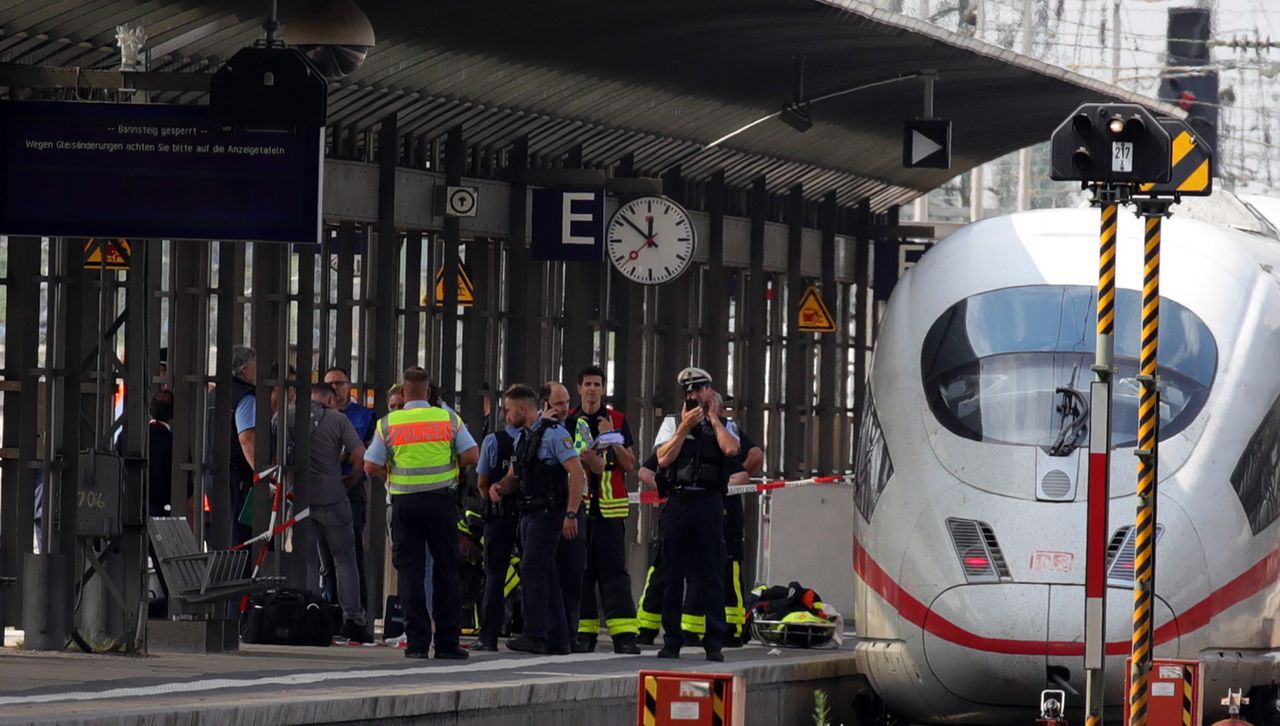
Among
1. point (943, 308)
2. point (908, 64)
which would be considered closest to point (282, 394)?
point (943, 308)

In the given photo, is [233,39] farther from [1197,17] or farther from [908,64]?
[1197,17]

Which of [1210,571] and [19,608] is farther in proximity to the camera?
[19,608]

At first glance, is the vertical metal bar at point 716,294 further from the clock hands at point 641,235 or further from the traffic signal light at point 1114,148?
the traffic signal light at point 1114,148

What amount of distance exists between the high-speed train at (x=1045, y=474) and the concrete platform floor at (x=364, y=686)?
105cm

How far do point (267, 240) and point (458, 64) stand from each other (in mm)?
4726

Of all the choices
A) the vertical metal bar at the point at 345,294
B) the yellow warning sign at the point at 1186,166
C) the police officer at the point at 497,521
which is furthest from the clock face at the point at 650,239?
the yellow warning sign at the point at 1186,166

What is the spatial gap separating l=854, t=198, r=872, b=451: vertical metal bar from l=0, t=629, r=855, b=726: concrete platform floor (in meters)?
11.3

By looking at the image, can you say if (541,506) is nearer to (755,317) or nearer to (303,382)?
(303,382)

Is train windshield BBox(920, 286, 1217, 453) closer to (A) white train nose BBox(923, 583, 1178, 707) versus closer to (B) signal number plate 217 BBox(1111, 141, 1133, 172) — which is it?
(A) white train nose BBox(923, 583, 1178, 707)

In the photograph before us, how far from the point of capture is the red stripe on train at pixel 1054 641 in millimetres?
13898

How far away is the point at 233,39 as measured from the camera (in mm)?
17500

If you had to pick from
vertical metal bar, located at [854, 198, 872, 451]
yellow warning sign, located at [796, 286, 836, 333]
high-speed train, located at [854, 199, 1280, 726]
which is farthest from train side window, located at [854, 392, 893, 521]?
vertical metal bar, located at [854, 198, 872, 451]

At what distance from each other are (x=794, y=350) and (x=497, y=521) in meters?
10.9

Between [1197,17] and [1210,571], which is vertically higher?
[1197,17]
